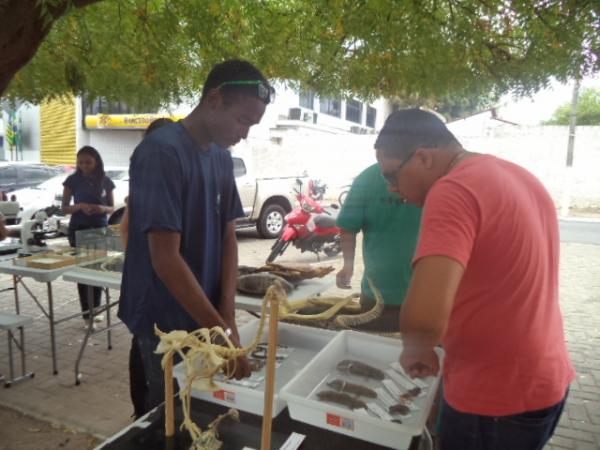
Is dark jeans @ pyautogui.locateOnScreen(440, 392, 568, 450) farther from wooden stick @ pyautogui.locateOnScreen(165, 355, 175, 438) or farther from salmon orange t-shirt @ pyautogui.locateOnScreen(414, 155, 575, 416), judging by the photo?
wooden stick @ pyautogui.locateOnScreen(165, 355, 175, 438)

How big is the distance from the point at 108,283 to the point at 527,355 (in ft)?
8.98

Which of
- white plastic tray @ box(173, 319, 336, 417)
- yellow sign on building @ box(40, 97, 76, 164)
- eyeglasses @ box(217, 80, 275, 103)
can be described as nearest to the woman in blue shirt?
white plastic tray @ box(173, 319, 336, 417)

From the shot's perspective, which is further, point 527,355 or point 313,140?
point 313,140

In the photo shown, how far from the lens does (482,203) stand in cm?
106

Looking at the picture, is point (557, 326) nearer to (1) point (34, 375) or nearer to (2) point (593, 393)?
(2) point (593, 393)

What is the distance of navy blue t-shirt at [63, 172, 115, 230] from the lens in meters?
4.80

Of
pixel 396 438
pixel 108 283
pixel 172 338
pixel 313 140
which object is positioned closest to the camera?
pixel 172 338

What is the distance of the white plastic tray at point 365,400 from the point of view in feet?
4.00

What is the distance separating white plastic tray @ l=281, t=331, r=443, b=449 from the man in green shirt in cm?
78

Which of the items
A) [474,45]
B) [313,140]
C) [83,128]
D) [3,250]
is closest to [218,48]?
[474,45]

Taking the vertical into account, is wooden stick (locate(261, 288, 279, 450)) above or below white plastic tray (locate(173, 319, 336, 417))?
above

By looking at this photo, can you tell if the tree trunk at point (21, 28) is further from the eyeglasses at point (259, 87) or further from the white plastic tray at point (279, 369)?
the white plastic tray at point (279, 369)

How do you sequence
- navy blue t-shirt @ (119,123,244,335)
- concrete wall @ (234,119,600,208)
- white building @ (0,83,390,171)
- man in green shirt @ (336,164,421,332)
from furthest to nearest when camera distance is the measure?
white building @ (0,83,390,171) < concrete wall @ (234,119,600,208) < man in green shirt @ (336,164,421,332) < navy blue t-shirt @ (119,123,244,335)

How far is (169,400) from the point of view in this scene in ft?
3.77
